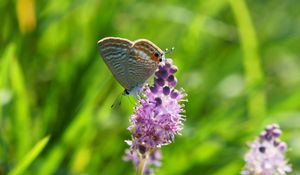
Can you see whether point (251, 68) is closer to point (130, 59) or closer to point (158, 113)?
point (130, 59)

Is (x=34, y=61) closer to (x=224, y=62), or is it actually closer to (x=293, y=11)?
(x=224, y=62)

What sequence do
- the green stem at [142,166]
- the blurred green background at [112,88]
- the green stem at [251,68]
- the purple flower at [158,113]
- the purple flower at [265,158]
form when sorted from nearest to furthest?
the purple flower at [158,113]
the green stem at [142,166]
the purple flower at [265,158]
the blurred green background at [112,88]
the green stem at [251,68]

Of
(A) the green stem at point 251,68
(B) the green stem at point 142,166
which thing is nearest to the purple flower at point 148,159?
(B) the green stem at point 142,166

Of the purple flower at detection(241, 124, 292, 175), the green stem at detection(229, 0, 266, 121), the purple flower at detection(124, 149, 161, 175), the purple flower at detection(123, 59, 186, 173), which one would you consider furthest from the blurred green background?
the purple flower at detection(123, 59, 186, 173)

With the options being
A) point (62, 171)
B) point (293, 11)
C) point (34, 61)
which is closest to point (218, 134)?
point (62, 171)

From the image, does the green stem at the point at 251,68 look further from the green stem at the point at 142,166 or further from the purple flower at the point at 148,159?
the green stem at the point at 142,166

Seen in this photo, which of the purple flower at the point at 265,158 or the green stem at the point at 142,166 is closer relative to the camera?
the green stem at the point at 142,166
